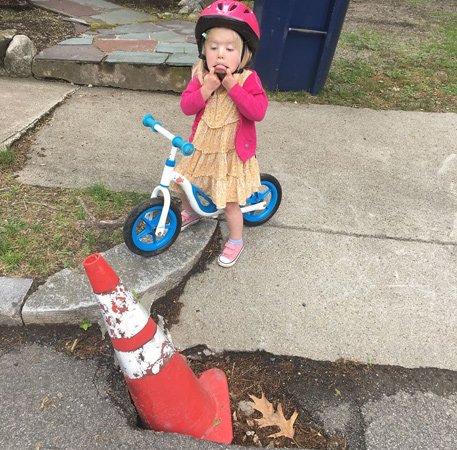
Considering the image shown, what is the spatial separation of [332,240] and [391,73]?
141 inches

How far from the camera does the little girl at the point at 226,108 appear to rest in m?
1.92

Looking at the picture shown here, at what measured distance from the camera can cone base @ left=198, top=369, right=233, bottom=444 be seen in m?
1.72

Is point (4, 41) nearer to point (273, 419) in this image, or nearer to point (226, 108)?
point (226, 108)

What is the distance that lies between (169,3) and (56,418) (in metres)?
6.27

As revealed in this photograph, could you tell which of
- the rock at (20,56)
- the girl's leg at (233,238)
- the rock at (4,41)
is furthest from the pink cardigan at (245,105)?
the rock at (4,41)

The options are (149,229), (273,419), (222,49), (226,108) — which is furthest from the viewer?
(149,229)

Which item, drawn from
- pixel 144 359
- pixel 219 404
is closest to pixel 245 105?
pixel 144 359

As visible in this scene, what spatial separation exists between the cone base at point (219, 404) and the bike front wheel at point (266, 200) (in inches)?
42.1

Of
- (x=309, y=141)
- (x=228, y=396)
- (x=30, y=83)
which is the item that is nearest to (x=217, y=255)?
(x=228, y=396)

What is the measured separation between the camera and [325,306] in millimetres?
2330

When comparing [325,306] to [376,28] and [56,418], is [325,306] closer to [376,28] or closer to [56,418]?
[56,418]

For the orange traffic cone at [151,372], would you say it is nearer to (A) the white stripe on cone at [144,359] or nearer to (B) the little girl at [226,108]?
(A) the white stripe on cone at [144,359]

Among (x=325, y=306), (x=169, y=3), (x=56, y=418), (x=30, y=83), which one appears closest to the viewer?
(x=56, y=418)

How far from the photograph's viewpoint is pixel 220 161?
2223 mm
